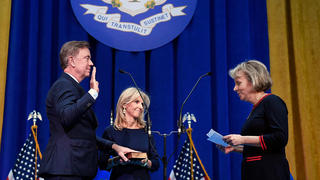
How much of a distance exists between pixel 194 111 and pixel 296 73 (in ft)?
3.73

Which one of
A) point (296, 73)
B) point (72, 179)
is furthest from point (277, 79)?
point (72, 179)

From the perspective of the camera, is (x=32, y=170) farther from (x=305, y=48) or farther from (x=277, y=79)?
(x=305, y=48)

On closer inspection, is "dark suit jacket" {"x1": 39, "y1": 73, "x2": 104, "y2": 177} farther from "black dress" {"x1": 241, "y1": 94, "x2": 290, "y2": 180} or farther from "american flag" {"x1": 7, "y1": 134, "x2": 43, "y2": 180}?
"american flag" {"x1": 7, "y1": 134, "x2": 43, "y2": 180}

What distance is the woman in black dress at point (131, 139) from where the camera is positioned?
2615 mm

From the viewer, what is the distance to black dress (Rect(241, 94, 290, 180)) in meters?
1.98

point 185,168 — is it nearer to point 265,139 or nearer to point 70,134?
point 265,139

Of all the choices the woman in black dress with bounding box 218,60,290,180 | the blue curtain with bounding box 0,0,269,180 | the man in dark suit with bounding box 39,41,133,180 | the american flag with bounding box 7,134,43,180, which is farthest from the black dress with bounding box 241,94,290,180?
the american flag with bounding box 7,134,43,180

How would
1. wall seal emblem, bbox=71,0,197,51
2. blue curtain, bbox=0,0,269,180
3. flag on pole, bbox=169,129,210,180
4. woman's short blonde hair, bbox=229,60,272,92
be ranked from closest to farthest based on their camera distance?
1. woman's short blonde hair, bbox=229,60,272,92
2. flag on pole, bbox=169,129,210,180
3. blue curtain, bbox=0,0,269,180
4. wall seal emblem, bbox=71,0,197,51

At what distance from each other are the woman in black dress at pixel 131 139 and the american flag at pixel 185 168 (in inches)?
22.9

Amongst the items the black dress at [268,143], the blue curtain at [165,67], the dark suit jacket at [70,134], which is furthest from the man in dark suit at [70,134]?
the blue curtain at [165,67]

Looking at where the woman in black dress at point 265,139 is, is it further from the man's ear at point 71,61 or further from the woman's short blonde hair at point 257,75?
the man's ear at point 71,61

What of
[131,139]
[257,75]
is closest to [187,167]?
[131,139]

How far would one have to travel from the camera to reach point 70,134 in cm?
190

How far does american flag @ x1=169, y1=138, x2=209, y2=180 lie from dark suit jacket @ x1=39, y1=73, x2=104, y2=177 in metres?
1.43
